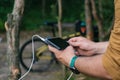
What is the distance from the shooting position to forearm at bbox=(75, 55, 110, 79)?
219 cm

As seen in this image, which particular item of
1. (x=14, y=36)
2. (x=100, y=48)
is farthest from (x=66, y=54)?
(x=14, y=36)

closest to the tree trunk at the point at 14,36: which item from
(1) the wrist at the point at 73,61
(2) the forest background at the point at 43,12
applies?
(1) the wrist at the point at 73,61

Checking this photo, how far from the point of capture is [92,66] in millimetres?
2244

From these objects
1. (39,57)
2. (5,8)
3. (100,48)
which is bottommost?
(39,57)

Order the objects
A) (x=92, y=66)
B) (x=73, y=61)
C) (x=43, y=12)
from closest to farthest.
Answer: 1. (x=92, y=66)
2. (x=73, y=61)
3. (x=43, y=12)

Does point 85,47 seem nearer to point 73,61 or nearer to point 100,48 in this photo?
point 100,48

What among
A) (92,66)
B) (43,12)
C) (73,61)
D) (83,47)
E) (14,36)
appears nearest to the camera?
(92,66)

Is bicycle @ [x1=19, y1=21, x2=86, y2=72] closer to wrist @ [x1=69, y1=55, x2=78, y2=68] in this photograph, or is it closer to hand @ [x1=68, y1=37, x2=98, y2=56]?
hand @ [x1=68, y1=37, x2=98, y2=56]

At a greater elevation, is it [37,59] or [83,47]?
[83,47]

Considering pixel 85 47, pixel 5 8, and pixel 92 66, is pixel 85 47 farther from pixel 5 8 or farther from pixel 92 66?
pixel 5 8

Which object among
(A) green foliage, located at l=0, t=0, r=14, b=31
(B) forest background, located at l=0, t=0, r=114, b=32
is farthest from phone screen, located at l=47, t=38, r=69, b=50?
(A) green foliage, located at l=0, t=0, r=14, b=31

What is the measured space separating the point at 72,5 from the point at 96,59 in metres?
10.5

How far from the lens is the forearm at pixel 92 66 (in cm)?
219

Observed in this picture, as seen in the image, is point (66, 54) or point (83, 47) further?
point (83, 47)
